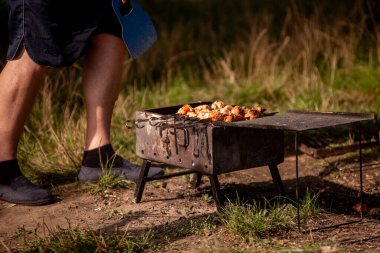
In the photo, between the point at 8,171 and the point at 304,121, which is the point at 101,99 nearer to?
the point at 8,171

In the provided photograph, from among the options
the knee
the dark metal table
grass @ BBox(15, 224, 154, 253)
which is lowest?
grass @ BBox(15, 224, 154, 253)

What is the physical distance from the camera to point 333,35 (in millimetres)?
7234

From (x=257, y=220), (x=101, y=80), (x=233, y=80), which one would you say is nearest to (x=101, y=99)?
(x=101, y=80)

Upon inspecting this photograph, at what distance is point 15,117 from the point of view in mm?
4012

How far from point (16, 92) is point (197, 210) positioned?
1279 millimetres

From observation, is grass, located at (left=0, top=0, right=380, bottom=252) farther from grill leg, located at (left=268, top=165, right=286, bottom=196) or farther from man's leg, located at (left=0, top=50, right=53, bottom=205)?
man's leg, located at (left=0, top=50, right=53, bottom=205)

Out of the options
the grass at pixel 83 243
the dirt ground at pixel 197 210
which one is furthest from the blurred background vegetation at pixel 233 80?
the grass at pixel 83 243

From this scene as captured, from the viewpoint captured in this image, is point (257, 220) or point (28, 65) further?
point (28, 65)

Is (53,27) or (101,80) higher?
(53,27)

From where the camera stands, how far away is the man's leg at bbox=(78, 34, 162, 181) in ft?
14.1

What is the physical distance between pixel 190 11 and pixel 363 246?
781cm

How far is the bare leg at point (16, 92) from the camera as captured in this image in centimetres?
398

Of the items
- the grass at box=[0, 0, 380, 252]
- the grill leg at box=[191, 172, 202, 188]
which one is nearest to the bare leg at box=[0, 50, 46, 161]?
the grass at box=[0, 0, 380, 252]

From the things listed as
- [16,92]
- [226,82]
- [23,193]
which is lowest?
[23,193]
